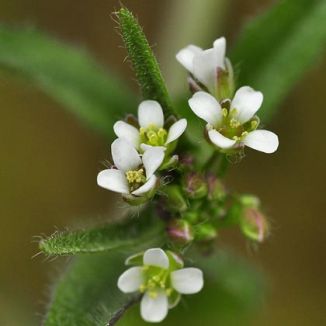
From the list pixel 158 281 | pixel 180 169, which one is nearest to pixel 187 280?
pixel 158 281

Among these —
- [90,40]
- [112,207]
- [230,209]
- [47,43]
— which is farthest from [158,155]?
[90,40]

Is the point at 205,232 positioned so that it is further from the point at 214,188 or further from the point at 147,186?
the point at 147,186

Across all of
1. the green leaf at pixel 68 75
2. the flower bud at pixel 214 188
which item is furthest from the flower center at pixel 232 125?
the green leaf at pixel 68 75

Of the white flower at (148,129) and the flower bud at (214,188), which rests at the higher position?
the flower bud at (214,188)

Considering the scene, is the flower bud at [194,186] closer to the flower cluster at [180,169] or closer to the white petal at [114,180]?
the flower cluster at [180,169]

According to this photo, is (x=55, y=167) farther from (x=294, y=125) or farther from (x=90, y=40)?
(x=294, y=125)

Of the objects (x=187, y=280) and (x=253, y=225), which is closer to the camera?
(x=187, y=280)
